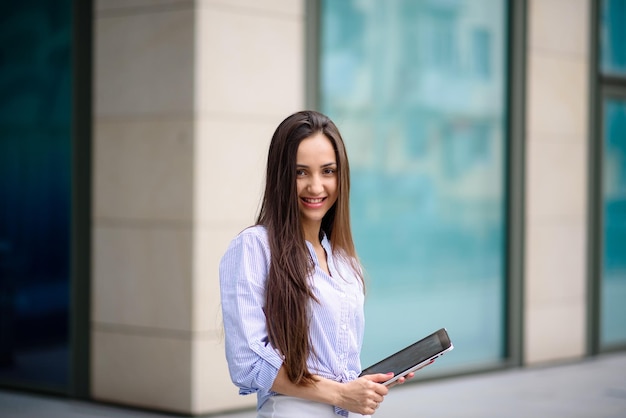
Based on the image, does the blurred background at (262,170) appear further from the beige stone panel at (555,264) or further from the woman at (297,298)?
the woman at (297,298)

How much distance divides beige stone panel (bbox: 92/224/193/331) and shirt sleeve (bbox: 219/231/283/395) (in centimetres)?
458

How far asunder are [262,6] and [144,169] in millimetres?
1451

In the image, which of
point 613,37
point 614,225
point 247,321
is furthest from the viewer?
point 614,225

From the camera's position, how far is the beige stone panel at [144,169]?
7.21 meters

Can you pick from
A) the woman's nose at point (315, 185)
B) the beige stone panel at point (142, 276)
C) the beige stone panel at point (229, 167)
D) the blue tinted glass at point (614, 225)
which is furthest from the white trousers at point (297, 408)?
the blue tinted glass at point (614, 225)

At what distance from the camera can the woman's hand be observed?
8.61ft

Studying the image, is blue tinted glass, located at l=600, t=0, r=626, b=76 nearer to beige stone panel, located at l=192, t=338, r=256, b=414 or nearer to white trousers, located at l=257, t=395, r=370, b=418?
beige stone panel, located at l=192, t=338, r=256, b=414

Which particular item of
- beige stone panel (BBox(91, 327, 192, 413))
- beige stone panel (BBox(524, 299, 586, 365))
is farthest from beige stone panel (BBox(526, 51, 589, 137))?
beige stone panel (BBox(91, 327, 192, 413))

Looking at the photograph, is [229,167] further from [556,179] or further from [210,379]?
[556,179]

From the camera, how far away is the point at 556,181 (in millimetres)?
10203

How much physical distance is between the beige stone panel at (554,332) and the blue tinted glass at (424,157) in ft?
1.01

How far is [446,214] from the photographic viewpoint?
928 centimetres

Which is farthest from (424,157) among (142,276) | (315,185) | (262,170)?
(315,185)

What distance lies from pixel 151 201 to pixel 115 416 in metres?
1.52
